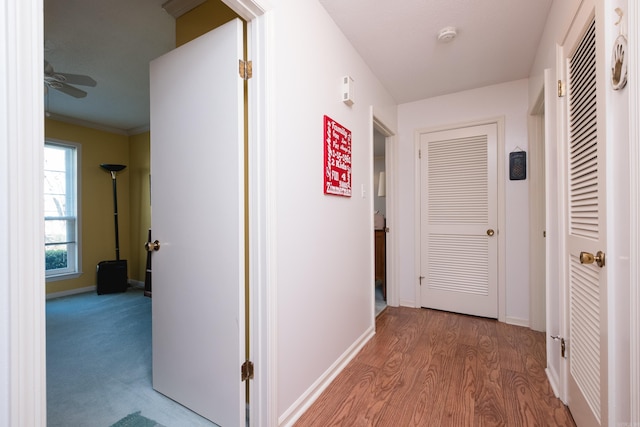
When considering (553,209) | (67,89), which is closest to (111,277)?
(67,89)

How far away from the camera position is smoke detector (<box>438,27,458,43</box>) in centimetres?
203

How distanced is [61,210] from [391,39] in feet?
16.0

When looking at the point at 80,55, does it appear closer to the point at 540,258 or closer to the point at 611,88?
the point at 611,88

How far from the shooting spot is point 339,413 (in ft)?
4.99

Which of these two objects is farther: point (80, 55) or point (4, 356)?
point (80, 55)

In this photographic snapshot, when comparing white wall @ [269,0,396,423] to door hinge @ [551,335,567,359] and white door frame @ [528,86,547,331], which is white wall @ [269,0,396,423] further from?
white door frame @ [528,86,547,331]

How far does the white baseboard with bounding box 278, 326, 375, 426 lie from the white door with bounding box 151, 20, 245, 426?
258 millimetres

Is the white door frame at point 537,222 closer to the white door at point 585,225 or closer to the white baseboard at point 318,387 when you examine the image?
the white door at point 585,225

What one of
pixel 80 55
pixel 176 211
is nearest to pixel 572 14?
pixel 176 211

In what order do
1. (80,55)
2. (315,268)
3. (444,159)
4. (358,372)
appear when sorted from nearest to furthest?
(315,268), (358,372), (80,55), (444,159)

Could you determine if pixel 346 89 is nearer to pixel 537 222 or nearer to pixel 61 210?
pixel 537 222

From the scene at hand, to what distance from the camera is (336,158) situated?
6.31 ft

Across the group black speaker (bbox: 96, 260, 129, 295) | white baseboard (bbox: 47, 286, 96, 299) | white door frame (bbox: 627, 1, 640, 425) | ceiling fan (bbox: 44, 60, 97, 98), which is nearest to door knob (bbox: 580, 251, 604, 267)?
white door frame (bbox: 627, 1, 640, 425)

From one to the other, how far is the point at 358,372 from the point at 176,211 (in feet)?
5.14
